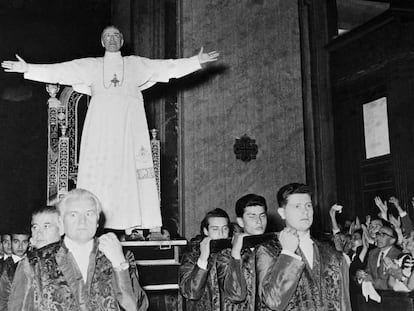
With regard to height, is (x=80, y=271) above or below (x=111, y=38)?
below

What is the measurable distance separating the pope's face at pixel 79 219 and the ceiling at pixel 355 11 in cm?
906

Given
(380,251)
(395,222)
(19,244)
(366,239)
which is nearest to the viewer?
(19,244)

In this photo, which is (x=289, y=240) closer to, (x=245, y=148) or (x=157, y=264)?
(x=157, y=264)

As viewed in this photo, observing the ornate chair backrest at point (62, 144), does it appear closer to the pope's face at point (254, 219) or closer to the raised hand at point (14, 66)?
the raised hand at point (14, 66)

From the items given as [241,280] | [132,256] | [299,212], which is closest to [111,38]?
[241,280]

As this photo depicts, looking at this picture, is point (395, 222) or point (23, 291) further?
point (395, 222)

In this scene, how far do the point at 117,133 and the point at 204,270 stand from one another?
1.80 meters

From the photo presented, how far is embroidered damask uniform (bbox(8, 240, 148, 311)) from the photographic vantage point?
323 centimetres

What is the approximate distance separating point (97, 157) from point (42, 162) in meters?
2.88

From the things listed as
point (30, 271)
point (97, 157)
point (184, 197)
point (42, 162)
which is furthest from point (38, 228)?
point (42, 162)

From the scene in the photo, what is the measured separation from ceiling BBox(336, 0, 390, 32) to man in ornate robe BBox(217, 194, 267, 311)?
746 centimetres

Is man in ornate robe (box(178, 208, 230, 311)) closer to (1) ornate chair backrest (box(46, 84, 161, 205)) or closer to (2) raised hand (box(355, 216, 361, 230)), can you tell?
(1) ornate chair backrest (box(46, 84, 161, 205))

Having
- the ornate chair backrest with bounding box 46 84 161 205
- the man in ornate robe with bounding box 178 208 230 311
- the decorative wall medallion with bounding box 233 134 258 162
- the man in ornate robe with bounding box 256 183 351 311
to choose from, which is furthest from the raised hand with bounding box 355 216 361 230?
the man in ornate robe with bounding box 256 183 351 311

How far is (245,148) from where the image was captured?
8664 mm
